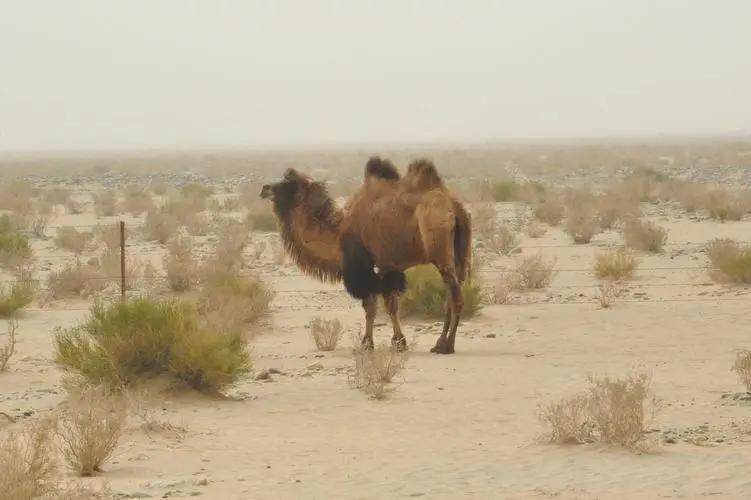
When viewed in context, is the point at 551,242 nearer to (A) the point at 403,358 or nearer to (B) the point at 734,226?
(B) the point at 734,226

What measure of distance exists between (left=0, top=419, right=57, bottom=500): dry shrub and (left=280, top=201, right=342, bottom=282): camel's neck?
19.4 feet

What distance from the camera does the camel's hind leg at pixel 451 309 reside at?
1317 centimetres

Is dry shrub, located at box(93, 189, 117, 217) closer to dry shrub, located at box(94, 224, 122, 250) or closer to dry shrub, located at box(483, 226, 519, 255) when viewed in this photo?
dry shrub, located at box(94, 224, 122, 250)

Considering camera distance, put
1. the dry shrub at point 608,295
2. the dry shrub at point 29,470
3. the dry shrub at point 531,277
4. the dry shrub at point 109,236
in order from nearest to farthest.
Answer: the dry shrub at point 29,470 < the dry shrub at point 608,295 < the dry shrub at point 531,277 < the dry shrub at point 109,236

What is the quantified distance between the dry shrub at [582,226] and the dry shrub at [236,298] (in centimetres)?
1060

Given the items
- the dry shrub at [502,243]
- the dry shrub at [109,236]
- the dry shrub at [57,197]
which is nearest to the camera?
the dry shrub at [502,243]

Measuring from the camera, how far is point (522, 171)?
6925cm

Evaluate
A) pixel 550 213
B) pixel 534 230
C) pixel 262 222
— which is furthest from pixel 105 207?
pixel 534 230

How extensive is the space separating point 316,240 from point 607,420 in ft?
19.1

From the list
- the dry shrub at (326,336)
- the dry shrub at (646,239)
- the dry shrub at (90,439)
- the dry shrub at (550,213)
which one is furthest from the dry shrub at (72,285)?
the dry shrub at (550,213)

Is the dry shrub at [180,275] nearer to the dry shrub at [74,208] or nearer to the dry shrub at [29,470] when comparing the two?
the dry shrub at [29,470]

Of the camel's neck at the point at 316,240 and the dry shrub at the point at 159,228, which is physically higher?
the camel's neck at the point at 316,240

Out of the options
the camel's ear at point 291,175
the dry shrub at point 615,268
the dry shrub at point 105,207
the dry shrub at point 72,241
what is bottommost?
the dry shrub at point 105,207

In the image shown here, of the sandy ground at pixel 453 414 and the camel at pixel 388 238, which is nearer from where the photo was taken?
the sandy ground at pixel 453 414
